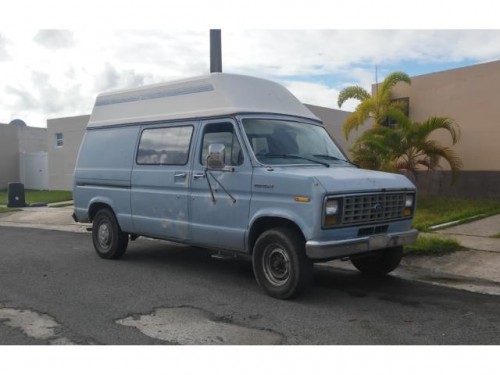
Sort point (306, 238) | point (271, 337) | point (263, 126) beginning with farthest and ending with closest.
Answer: point (263, 126) < point (306, 238) < point (271, 337)

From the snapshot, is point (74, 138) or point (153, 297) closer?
point (153, 297)

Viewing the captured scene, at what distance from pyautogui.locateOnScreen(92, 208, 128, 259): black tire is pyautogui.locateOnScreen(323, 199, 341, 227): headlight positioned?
13.5 feet

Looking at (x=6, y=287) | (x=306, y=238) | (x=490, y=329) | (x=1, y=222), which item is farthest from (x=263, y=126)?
(x=1, y=222)

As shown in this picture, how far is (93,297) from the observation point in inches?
250

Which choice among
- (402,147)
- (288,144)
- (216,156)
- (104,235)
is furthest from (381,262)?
(402,147)

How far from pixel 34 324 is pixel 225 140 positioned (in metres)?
3.09

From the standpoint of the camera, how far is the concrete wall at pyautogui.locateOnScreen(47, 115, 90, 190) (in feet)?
85.2

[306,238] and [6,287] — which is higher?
[306,238]

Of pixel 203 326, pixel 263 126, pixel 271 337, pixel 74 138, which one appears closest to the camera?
pixel 271 337

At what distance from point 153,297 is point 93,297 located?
723 millimetres

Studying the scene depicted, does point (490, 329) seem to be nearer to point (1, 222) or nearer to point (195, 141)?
point (195, 141)

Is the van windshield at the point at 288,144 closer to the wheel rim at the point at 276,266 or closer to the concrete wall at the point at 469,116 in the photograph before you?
the wheel rim at the point at 276,266

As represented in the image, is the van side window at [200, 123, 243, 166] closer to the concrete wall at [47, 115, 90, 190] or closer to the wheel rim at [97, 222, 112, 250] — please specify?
the wheel rim at [97, 222, 112, 250]

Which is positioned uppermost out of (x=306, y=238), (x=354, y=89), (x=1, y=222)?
(x=354, y=89)
